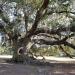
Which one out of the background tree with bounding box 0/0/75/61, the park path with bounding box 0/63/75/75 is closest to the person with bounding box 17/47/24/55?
the background tree with bounding box 0/0/75/61

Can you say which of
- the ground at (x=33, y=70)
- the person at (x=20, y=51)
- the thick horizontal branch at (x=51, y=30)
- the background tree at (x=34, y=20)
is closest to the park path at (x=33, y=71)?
the ground at (x=33, y=70)

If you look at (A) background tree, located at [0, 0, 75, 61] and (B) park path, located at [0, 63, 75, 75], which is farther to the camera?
(A) background tree, located at [0, 0, 75, 61]

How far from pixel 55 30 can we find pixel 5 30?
4.34 metres

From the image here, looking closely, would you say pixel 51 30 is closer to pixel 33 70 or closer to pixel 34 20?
pixel 34 20

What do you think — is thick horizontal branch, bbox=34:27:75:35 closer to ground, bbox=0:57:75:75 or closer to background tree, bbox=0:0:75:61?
background tree, bbox=0:0:75:61

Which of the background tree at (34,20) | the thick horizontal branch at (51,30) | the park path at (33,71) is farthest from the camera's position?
the thick horizontal branch at (51,30)

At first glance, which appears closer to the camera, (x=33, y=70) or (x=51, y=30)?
(x=33, y=70)

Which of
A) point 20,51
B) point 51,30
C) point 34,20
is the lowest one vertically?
point 20,51

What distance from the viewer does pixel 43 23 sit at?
24234 mm

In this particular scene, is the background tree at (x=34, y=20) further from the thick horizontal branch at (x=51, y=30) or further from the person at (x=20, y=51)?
the person at (x=20, y=51)

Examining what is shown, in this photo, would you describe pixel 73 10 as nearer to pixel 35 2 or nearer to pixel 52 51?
pixel 35 2

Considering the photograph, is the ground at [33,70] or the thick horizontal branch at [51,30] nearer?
the ground at [33,70]

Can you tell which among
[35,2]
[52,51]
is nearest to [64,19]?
[35,2]

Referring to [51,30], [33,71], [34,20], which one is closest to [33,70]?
[33,71]
